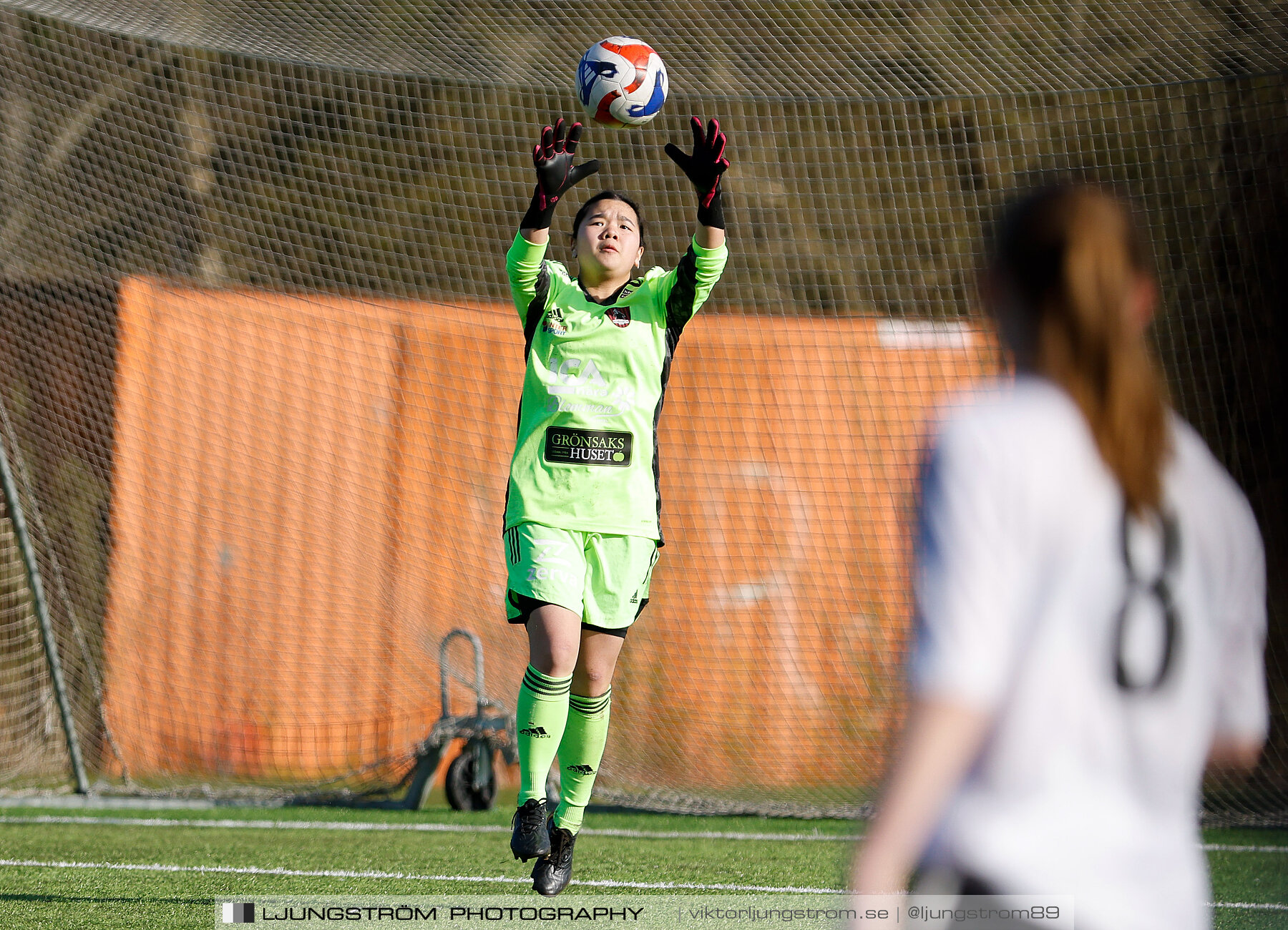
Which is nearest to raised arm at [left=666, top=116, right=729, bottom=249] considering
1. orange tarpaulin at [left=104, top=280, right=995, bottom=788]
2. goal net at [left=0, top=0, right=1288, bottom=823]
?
goal net at [left=0, top=0, right=1288, bottom=823]

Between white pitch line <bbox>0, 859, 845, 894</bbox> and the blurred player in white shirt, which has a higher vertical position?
the blurred player in white shirt

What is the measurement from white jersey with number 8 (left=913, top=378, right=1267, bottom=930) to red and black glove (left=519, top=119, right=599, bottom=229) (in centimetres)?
244

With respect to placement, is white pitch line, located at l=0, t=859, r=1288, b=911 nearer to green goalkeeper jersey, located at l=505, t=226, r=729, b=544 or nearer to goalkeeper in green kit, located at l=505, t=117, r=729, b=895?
goalkeeper in green kit, located at l=505, t=117, r=729, b=895

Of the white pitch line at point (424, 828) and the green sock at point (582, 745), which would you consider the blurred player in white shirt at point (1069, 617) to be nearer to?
the green sock at point (582, 745)

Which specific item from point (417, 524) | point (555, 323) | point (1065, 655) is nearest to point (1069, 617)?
point (1065, 655)

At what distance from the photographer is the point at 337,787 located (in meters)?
7.15

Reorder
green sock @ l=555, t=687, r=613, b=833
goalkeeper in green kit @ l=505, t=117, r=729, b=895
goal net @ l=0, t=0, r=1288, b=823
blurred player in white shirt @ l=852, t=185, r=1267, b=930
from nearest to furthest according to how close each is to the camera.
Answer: blurred player in white shirt @ l=852, t=185, r=1267, b=930, goalkeeper in green kit @ l=505, t=117, r=729, b=895, green sock @ l=555, t=687, r=613, b=833, goal net @ l=0, t=0, r=1288, b=823

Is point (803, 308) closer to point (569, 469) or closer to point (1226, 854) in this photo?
point (1226, 854)

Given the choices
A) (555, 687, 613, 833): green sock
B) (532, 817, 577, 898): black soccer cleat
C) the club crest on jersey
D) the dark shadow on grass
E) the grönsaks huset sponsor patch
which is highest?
the club crest on jersey

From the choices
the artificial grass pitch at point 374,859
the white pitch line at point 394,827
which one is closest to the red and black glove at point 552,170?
the artificial grass pitch at point 374,859

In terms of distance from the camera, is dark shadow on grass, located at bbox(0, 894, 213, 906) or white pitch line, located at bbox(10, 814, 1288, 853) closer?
dark shadow on grass, located at bbox(0, 894, 213, 906)

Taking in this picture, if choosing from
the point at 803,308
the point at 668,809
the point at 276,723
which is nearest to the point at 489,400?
the point at 276,723

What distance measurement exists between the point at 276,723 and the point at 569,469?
15.5 feet

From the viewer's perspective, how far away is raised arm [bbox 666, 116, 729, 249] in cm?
359
